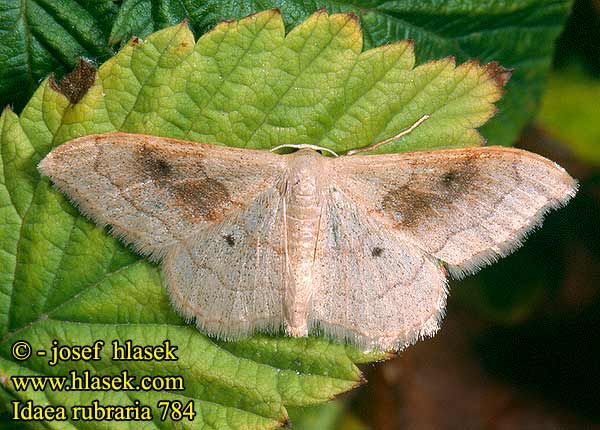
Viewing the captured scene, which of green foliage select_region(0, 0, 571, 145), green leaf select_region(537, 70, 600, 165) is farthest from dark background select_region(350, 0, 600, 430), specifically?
green foliage select_region(0, 0, 571, 145)

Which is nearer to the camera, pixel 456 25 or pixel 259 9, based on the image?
pixel 259 9

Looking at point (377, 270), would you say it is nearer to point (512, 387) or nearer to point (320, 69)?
point (320, 69)

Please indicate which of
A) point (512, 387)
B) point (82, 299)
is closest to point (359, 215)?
point (82, 299)

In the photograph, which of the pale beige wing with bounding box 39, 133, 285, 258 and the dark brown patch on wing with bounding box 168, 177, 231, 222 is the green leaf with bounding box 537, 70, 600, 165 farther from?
the dark brown patch on wing with bounding box 168, 177, 231, 222

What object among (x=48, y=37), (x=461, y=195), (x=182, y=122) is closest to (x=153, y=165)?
(x=182, y=122)

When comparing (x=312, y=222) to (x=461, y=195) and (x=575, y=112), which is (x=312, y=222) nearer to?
(x=461, y=195)

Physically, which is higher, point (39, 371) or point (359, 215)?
point (359, 215)
